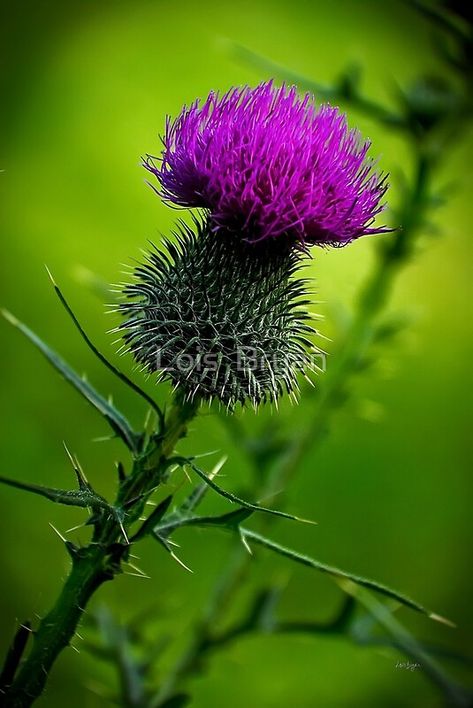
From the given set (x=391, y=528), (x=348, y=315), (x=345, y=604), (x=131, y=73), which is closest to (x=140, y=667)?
(x=345, y=604)

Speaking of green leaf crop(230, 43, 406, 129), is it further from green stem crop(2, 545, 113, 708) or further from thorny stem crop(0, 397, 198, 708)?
green stem crop(2, 545, 113, 708)

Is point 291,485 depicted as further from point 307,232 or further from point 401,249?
point 307,232

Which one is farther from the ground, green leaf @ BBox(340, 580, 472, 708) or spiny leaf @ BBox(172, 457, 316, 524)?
spiny leaf @ BBox(172, 457, 316, 524)

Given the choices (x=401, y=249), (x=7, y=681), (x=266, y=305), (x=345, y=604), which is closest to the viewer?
(x=7, y=681)

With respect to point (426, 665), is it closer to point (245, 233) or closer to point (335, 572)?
point (335, 572)

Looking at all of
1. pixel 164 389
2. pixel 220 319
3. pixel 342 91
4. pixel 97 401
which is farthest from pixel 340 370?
pixel 164 389

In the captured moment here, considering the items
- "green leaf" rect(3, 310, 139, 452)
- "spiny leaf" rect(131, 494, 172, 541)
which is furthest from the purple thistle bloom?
"spiny leaf" rect(131, 494, 172, 541)
